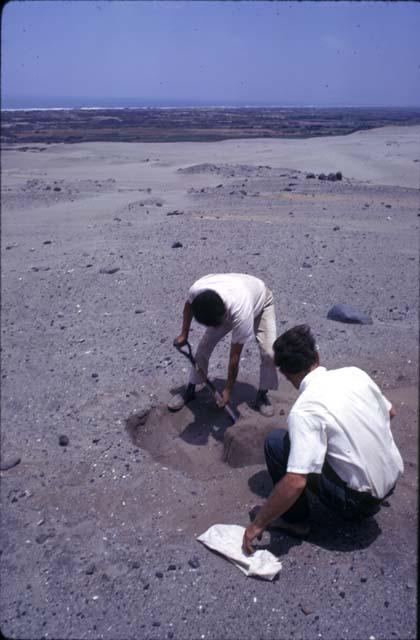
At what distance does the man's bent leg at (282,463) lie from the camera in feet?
8.96

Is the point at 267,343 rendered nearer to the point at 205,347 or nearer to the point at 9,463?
the point at 205,347

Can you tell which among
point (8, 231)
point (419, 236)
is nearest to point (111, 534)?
point (419, 236)

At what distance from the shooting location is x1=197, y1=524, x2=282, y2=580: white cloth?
99.0 inches

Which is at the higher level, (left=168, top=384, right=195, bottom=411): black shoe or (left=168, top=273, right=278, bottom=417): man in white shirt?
(left=168, top=273, right=278, bottom=417): man in white shirt

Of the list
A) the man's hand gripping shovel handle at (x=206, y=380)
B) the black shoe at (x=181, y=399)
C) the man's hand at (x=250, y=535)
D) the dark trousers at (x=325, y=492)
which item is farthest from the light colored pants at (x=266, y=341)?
the man's hand at (x=250, y=535)

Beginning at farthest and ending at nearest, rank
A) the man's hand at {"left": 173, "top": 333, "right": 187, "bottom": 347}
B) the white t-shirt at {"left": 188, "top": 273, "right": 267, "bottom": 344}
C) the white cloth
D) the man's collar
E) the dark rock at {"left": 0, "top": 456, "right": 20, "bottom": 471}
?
the man's hand at {"left": 173, "top": 333, "right": 187, "bottom": 347}, the dark rock at {"left": 0, "top": 456, "right": 20, "bottom": 471}, the white t-shirt at {"left": 188, "top": 273, "right": 267, "bottom": 344}, the white cloth, the man's collar

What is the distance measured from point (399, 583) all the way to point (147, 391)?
2.48m

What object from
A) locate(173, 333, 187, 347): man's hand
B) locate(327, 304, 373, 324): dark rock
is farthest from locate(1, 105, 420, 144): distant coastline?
locate(173, 333, 187, 347): man's hand

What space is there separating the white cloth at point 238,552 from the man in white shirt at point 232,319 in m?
0.87

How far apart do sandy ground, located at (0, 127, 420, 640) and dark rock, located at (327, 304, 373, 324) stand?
0.33 ft

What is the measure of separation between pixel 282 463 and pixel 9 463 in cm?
194

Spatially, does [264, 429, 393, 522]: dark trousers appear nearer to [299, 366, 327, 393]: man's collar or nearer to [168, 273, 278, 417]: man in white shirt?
[299, 366, 327, 393]: man's collar

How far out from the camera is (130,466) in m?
3.59

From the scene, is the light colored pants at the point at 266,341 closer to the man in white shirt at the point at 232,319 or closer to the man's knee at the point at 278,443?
the man in white shirt at the point at 232,319
